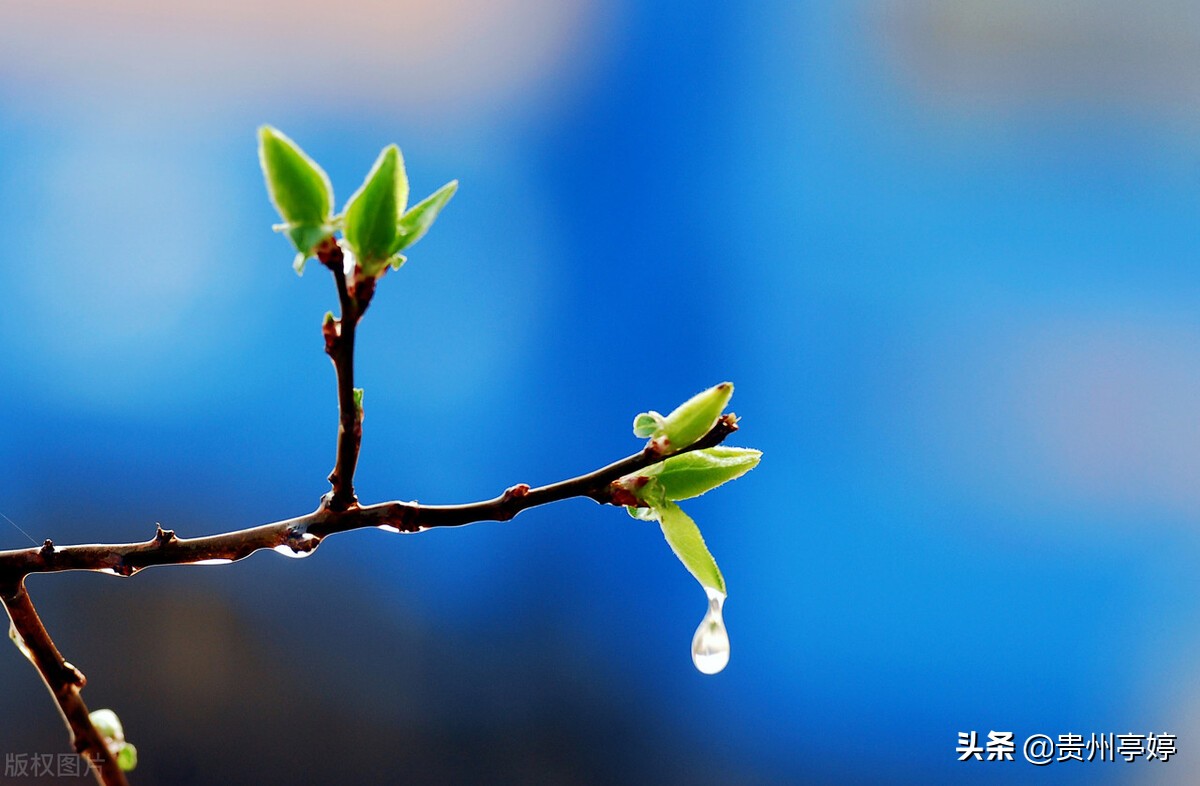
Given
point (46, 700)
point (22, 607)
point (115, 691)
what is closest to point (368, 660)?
point (115, 691)

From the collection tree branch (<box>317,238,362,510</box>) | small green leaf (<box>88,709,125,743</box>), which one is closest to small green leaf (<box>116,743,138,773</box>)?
small green leaf (<box>88,709,125,743</box>)

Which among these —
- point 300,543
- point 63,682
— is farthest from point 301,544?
point 63,682

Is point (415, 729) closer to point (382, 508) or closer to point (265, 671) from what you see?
point (265, 671)

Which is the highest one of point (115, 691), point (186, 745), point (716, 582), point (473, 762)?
point (716, 582)

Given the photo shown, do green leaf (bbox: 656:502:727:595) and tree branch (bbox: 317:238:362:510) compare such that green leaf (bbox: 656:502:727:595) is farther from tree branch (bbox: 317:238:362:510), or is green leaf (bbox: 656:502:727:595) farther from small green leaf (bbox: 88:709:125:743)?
small green leaf (bbox: 88:709:125:743)

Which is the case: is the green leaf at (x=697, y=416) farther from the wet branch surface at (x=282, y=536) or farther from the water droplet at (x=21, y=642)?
the water droplet at (x=21, y=642)

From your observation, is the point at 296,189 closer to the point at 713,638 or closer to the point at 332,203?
the point at 332,203
